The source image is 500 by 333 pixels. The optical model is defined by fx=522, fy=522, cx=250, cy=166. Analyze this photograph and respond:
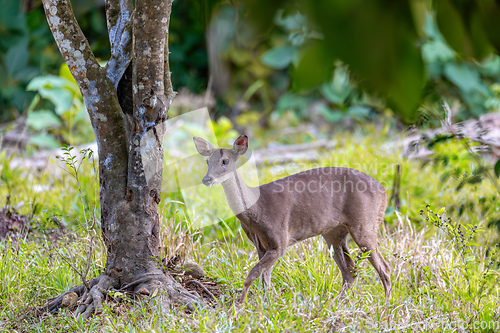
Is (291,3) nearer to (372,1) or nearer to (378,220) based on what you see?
(372,1)

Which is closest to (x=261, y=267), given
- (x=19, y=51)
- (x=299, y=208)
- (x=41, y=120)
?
(x=299, y=208)

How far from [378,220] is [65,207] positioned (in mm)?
2904

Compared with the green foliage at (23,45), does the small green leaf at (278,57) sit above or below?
below

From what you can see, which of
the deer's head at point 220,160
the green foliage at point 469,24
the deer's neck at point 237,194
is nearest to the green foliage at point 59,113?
the deer's head at point 220,160

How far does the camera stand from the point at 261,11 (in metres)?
0.70

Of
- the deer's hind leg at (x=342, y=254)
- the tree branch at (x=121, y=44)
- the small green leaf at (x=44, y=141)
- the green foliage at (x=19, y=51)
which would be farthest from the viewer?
the green foliage at (x=19, y=51)

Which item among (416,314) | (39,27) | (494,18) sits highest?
(39,27)

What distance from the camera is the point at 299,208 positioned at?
2.86m

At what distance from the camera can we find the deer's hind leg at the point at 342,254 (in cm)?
309

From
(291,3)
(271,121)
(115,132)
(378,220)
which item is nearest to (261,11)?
(291,3)

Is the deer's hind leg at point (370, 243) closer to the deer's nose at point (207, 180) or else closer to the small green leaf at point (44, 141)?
the deer's nose at point (207, 180)

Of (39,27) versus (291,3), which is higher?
(39,27)

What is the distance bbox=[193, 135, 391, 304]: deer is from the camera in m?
2.71

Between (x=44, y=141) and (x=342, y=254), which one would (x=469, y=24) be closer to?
(x=342, y=254)
